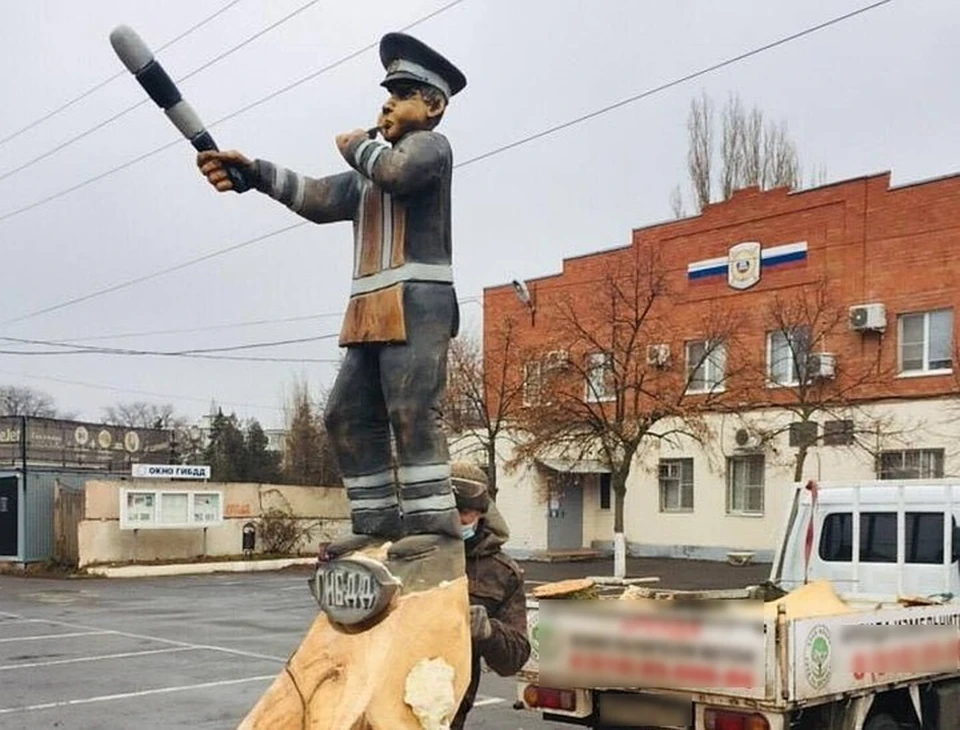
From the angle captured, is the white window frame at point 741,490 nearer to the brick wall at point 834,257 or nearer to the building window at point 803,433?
the brick wall at point 834,257

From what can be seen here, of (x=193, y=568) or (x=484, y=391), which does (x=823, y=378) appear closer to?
(x=484, y=391)

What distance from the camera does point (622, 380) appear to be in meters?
23.5

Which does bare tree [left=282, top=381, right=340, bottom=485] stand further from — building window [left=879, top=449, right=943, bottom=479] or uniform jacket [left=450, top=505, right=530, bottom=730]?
uniform jacket [left=450, top=505, right=530, bottom=730]

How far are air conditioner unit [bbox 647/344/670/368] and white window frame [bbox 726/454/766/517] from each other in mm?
3555

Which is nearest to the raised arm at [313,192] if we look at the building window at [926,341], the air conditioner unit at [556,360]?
the air conditioner unit at [556,360]

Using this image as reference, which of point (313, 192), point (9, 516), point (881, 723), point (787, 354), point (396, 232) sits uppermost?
point (313, 192)

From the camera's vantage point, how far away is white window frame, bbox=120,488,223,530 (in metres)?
28.8

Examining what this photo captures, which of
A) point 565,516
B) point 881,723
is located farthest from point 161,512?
point 881,723

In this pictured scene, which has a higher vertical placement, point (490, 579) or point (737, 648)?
point (490, 579)

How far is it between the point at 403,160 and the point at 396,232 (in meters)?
0.28

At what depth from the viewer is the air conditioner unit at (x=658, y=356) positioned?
25.8 meters

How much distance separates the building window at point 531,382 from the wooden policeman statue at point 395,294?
21.1 meters

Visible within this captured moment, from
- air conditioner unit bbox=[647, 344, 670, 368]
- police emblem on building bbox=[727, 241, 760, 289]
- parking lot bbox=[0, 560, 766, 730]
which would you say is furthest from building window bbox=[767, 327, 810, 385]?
parking lot bbox=[0, 560, 766, 730]

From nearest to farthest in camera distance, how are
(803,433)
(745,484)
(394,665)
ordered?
(394,665)
(803,433)
(745,484)
